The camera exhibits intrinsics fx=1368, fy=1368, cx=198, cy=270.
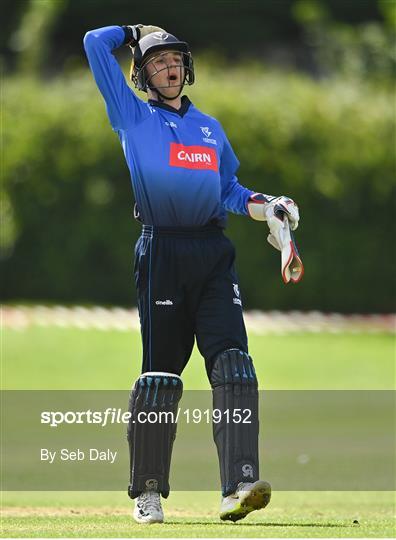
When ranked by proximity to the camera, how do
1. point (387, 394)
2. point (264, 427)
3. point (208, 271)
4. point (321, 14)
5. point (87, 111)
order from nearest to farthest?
point (208, 271), point (264, 427), point (387, 394), point (87, 111), point (321, 14)

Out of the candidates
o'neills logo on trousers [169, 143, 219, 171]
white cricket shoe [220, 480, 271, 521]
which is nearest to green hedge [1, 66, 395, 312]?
o'neills logo on trousers [169, 143, 219, 171]

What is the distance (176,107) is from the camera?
6.64m

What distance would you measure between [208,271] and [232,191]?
523mm

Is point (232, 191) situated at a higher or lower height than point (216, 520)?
higher

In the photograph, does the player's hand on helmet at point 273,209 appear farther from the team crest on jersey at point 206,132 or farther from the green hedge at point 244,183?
the green hedge at point 244,183

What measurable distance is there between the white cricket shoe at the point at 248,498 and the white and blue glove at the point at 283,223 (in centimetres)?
A: 97

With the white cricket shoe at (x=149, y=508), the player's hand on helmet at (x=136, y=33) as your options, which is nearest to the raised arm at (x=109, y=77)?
the player's hand on helmet at (x=136, y=33)

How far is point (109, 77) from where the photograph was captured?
Result: 6367mm

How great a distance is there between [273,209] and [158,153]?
2.02 feet

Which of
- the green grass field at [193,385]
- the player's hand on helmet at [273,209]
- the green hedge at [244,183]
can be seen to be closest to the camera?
the green grass field at [193,385]

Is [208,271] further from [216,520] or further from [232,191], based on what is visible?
[216,520]

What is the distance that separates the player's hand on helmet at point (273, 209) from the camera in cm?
653

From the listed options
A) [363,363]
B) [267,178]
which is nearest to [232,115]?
[267,178]

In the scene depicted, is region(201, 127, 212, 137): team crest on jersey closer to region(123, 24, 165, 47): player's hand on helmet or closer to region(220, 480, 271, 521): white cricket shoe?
region(123, 24, 165, 47): player's hand on helmet
